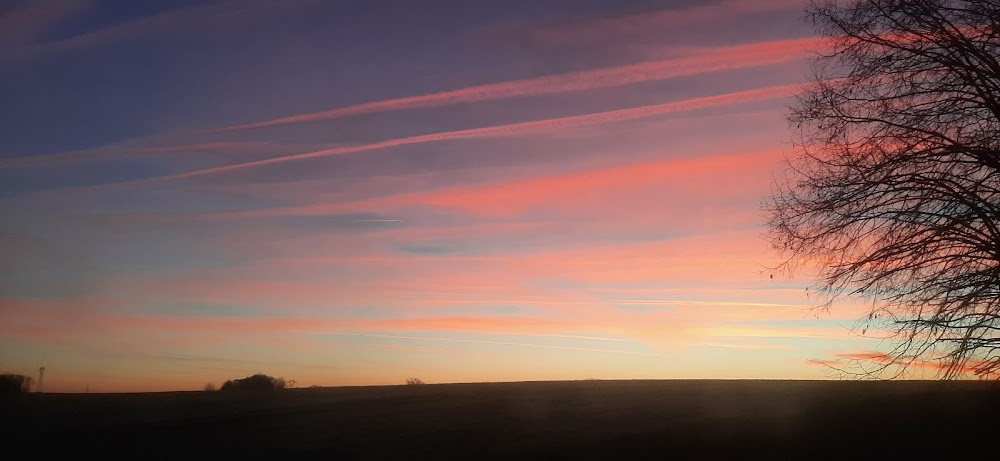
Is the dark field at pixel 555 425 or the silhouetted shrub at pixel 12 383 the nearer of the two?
the dark field at pixel 555 425

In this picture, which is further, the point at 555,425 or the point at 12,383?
the point at 12,383

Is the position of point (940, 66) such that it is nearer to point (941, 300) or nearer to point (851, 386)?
point (941, 300)

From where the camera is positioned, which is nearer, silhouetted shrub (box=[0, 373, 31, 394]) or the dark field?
the dark field

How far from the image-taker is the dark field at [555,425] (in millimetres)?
19281

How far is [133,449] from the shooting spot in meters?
26.7

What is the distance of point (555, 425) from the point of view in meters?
26.9

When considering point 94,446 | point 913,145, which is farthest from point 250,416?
point 913,145

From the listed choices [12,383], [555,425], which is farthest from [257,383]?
[555,425]

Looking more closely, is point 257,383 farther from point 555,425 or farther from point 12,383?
point 555,425

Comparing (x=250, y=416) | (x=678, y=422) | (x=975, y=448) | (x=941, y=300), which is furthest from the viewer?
(x=250, y=416)

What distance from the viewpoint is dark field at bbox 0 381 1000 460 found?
19.3 m

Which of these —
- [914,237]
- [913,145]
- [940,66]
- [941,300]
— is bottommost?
[941,300]

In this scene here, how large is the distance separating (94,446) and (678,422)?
62.6ft

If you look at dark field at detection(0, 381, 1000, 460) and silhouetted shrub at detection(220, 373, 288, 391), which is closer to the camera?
dark field at detection(0, 381, 1000, 460)
